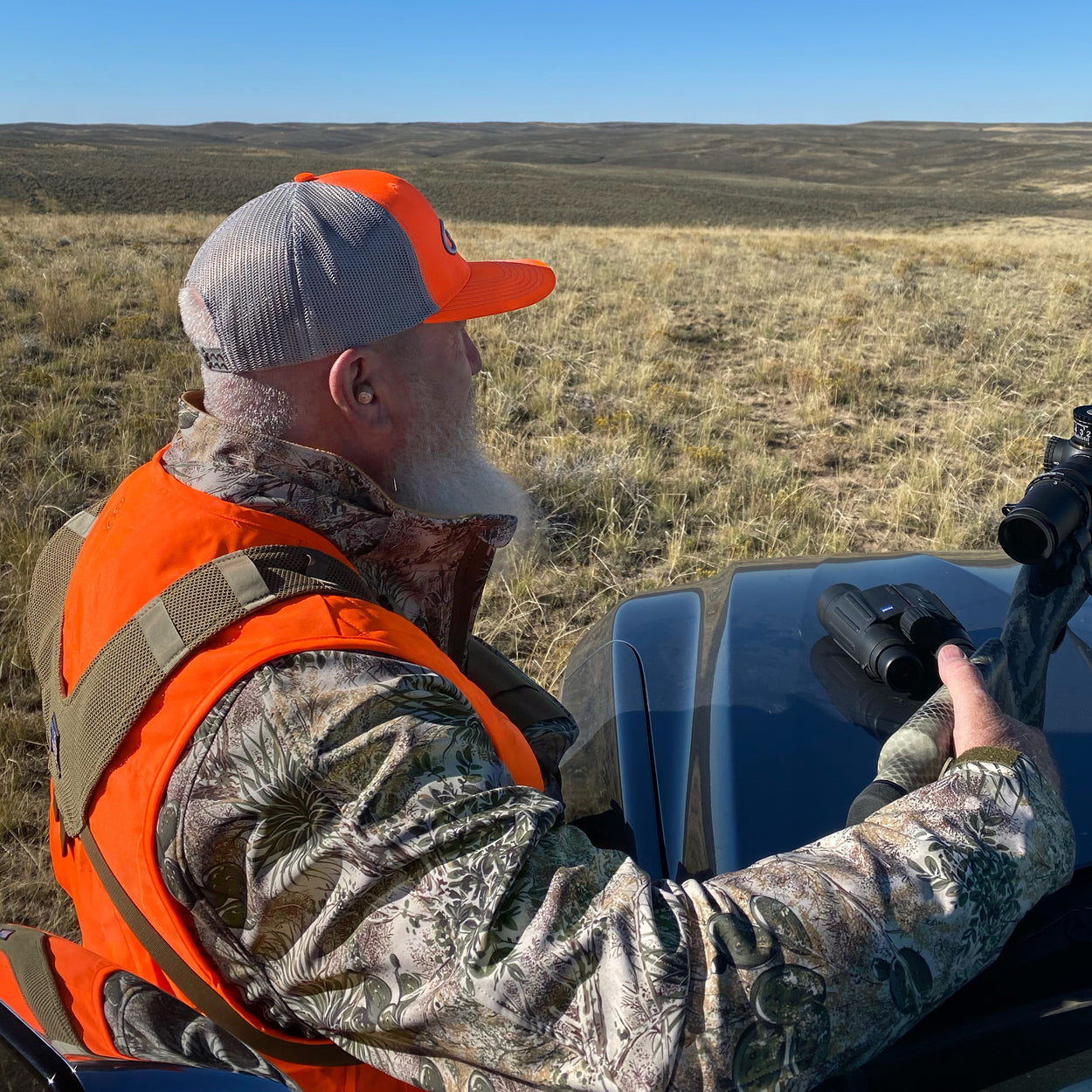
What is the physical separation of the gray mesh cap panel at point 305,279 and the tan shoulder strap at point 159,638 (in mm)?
356

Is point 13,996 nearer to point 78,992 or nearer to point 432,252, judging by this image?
point 78,992

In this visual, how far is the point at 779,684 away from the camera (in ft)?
5.82

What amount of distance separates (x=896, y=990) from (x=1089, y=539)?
3.19ft

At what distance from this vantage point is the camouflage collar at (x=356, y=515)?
53.1 inches

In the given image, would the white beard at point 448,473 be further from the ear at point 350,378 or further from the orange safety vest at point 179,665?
the orange safety vest at point 179,665

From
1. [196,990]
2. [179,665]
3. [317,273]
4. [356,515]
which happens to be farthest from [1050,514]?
[196,990]

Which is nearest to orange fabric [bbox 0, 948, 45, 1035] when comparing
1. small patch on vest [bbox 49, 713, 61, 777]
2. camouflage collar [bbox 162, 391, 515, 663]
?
small patch on vest [bbox 49, 713, 61, 777]

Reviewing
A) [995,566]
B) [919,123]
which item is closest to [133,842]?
[995,566]

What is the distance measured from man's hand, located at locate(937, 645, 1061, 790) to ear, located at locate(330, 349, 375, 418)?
3.49 feet

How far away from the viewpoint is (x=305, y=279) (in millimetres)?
1412

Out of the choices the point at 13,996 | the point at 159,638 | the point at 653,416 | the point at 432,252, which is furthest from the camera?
the point at 653,416

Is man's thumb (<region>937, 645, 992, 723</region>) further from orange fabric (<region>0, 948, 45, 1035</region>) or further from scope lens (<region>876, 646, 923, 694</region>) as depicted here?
orange fabric (<region>0, 948, 45, 1035</region>)

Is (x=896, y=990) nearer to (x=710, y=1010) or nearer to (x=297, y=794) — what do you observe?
(x=710, y=1010)

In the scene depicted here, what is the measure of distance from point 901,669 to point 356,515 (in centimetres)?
104
